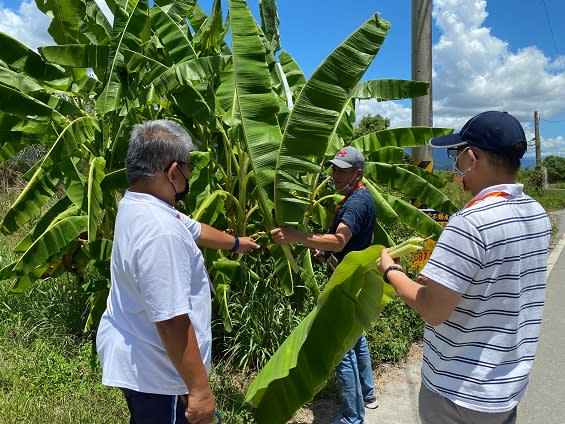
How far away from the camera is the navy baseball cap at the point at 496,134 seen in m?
1.98

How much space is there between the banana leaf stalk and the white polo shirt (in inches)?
19.5

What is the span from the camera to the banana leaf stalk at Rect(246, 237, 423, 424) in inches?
94.2

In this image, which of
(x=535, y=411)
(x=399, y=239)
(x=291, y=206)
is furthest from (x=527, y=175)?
(x=291, y=206)

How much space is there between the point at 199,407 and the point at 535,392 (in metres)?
3.88

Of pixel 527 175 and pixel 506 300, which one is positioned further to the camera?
pixel 527 175

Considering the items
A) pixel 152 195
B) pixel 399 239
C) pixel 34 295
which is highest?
pixel 152 195

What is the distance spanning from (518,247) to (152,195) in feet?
5.23

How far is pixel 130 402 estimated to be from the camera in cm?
228

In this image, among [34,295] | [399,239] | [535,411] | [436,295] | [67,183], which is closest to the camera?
[436,295]

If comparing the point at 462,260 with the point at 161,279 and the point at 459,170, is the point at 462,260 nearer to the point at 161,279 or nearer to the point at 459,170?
the point at 459,170

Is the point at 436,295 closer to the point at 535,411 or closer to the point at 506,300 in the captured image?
the point at 506,300

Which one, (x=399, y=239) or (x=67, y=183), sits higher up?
(x=67, y=183)

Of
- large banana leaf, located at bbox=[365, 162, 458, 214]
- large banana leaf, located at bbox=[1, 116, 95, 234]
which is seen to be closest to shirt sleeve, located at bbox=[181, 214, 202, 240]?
large banana leaf, located at bbox=[1, 116, 95, 234]

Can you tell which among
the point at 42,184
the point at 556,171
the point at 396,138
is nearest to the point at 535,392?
the point at 396,138
